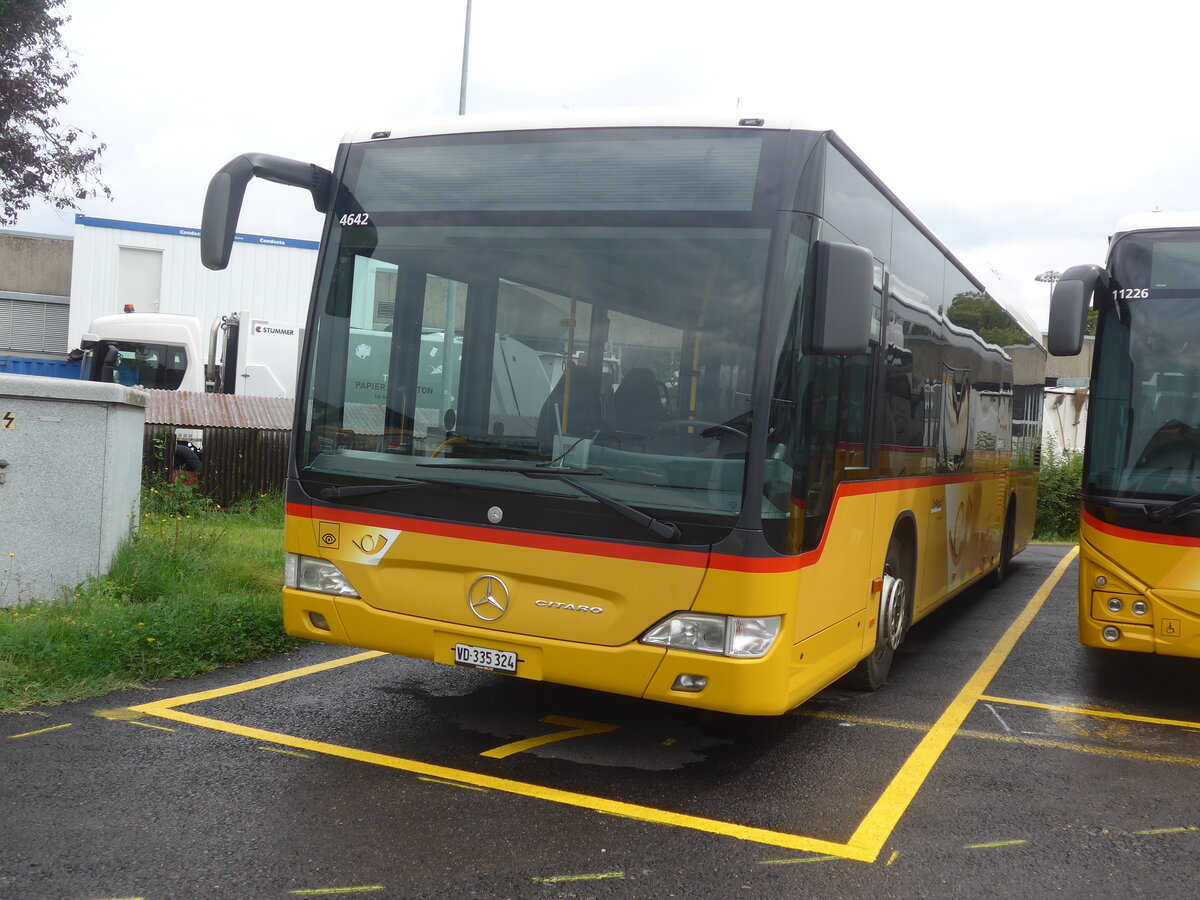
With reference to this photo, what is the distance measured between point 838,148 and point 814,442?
1.32 metres

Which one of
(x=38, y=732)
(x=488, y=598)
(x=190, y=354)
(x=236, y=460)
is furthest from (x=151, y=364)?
(x=488, y=598)

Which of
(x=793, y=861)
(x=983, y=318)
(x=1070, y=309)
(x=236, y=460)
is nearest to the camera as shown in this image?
(x=793, y=861)

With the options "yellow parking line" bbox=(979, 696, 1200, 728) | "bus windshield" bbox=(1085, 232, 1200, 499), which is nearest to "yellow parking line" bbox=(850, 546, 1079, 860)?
"yellow parking line" bbox=(979, 696, 1200, 728)

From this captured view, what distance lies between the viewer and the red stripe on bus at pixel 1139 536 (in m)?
6.04

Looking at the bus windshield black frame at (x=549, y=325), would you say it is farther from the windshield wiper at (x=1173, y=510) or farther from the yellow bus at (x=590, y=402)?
the windshield wiper at (x=1173, y=510)

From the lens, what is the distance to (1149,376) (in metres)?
6.34

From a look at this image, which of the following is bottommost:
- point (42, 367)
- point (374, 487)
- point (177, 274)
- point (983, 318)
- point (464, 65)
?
point (374, 487)

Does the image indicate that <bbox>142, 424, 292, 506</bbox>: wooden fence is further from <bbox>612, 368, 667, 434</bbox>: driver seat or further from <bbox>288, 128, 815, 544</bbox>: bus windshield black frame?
<bbox>612, 368, 667, 434</bbox>: driver seat

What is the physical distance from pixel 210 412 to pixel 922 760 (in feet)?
32.7

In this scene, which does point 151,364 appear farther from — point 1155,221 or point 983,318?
point 1155,221

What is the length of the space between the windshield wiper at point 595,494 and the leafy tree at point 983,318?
4176 millimetres

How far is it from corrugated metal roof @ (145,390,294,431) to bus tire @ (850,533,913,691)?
8.43 metres

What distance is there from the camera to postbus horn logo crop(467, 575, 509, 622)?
4.82 metres

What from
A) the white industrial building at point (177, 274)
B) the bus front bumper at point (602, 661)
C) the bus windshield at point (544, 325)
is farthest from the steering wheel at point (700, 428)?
the white industrial building at point (177, 274)
